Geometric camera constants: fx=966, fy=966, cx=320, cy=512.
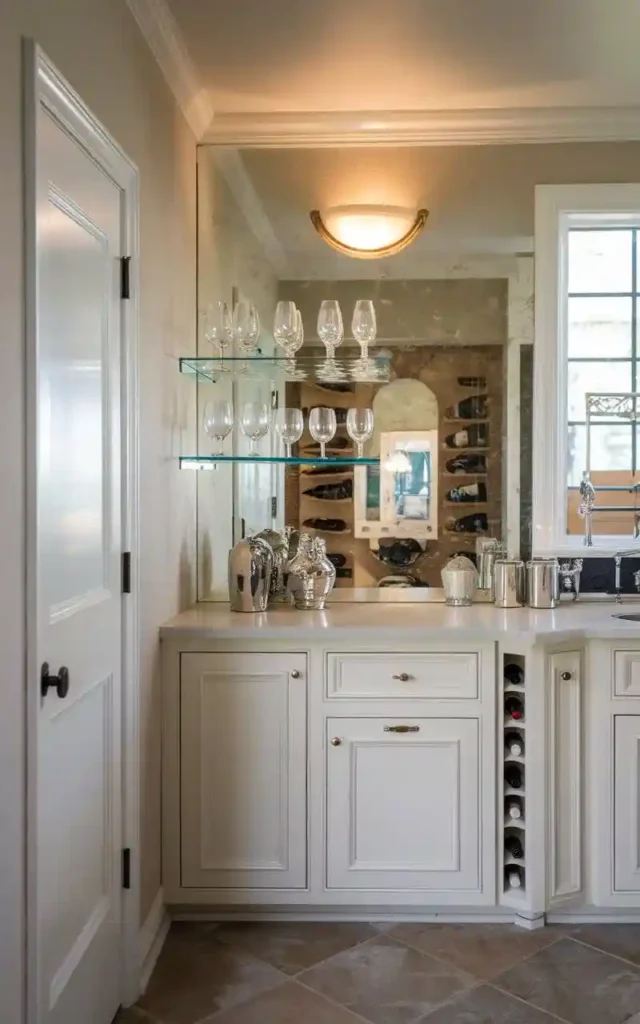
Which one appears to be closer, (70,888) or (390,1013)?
(70,888)

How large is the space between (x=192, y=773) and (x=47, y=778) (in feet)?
3.47

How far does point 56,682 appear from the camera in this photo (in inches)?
71.6

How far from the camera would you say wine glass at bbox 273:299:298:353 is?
10.2ft

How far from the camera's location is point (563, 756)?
111 inches

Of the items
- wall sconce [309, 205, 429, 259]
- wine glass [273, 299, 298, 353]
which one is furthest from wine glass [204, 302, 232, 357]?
wall sconce [309, 205, 429, 259]

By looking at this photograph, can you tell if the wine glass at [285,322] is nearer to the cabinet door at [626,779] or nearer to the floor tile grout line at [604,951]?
the cabinet door at [626,779]

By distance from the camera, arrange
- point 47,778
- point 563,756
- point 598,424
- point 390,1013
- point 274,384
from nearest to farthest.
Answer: point 47,778
point 390,1013
point 563,756
point 274,384
point 598,424

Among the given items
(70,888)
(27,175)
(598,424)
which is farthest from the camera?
(598,424)

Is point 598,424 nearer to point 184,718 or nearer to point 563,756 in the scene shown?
point 563,756

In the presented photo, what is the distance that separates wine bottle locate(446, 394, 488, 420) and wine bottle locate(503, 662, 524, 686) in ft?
3.06

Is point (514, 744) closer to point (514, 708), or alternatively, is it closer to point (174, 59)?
point (514, 708)

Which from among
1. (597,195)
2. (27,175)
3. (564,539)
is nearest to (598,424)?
(564,539)

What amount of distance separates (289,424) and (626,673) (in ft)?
4.21

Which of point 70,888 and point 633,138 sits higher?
point 633,138
